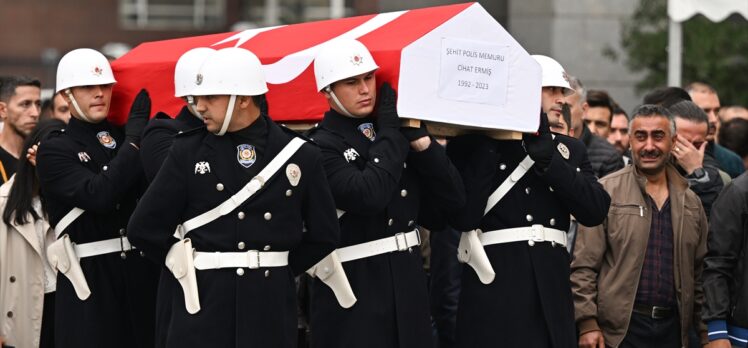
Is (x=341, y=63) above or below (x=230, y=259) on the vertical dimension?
above

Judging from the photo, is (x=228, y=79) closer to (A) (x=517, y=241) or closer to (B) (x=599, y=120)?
(A) (x=517, y=241)

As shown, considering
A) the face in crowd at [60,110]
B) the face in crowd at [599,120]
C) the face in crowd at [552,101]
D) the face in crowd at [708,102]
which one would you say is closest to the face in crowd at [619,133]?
the face in crowd at [599,120]

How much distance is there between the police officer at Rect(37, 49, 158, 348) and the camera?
26.5 ft

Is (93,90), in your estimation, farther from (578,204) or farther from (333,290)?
(578,204)

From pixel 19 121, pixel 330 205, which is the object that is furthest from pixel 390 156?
pixel 19 121

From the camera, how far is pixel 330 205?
6.93 m

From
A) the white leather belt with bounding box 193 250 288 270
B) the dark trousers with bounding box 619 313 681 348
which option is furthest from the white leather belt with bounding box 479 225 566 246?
the white leather belt with bounding box 193 250 288 270

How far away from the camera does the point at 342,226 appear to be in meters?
7.29

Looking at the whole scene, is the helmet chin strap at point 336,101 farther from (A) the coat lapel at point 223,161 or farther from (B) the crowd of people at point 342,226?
(A) the coat lapel at point 223,161

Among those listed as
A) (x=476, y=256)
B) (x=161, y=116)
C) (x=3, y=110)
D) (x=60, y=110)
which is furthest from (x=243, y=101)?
(x=60, y=110)

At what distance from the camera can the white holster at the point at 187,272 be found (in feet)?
22.1

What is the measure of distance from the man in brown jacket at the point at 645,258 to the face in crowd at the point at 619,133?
10.2 ft

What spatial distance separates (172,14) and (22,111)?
122 feet

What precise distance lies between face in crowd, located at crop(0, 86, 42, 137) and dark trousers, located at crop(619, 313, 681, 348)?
12.5 feet
